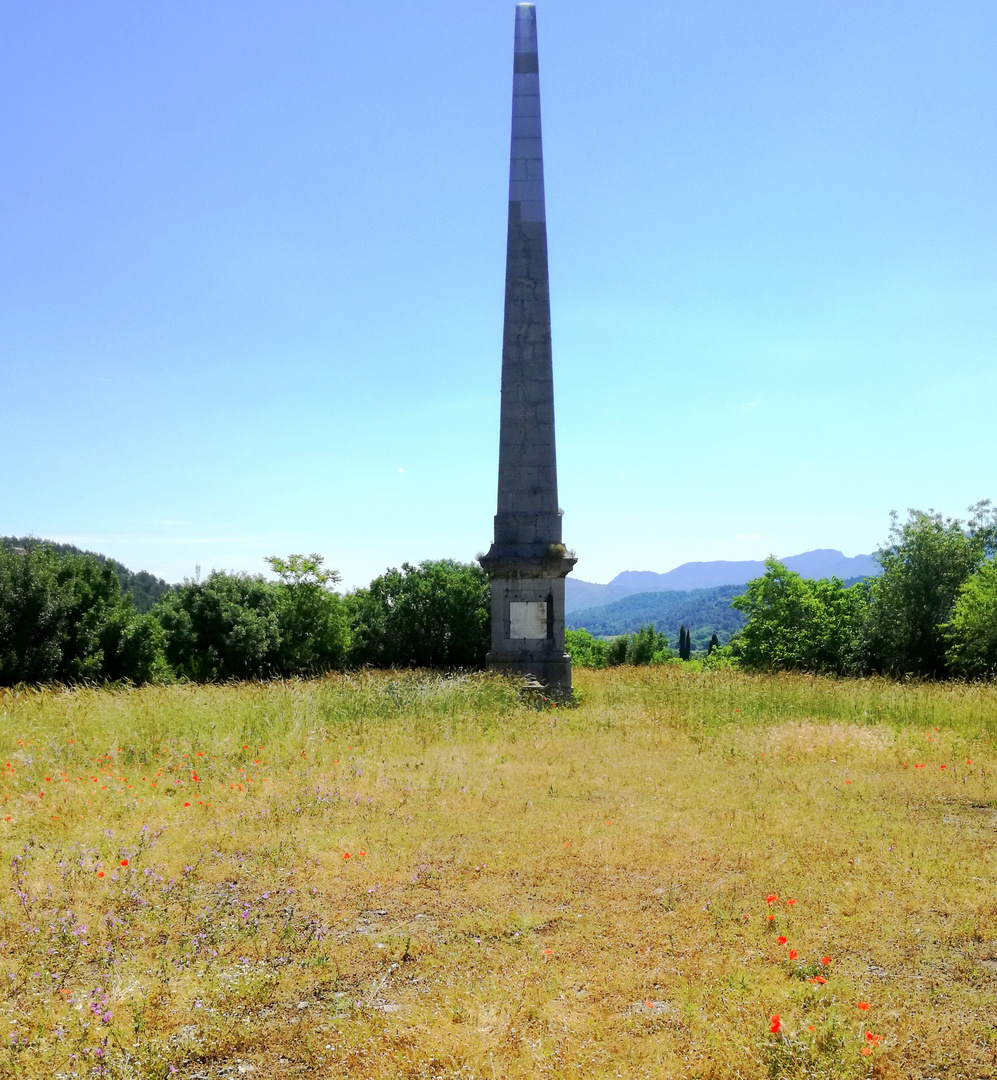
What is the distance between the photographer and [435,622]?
894 inches

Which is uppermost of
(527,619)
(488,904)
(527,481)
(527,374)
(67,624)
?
(527,374)

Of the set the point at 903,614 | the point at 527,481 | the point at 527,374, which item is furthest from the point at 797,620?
the point at 527,374

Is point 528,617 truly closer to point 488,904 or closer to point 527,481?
point 527,481

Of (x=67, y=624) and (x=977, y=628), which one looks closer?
(x=67, y=624)

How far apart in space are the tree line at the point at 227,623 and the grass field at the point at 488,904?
7.94m

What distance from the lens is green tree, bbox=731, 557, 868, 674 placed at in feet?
96.1

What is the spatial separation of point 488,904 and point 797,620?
93.4ft

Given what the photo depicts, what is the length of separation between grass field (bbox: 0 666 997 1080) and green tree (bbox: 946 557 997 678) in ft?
36.3

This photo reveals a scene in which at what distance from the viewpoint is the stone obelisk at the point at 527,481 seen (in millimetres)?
15078

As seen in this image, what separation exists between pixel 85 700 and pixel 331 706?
3729 millimetres

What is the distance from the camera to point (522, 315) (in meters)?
15.4

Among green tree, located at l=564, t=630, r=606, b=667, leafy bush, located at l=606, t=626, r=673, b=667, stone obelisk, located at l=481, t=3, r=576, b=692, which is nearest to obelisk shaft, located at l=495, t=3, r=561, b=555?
stone obelisk, located at l=481, t=3, r=576, b=692

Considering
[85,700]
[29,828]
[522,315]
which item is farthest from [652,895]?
[522,315]

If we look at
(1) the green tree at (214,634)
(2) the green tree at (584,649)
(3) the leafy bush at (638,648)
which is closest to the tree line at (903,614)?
(3) the leafy bush at (638,648)
